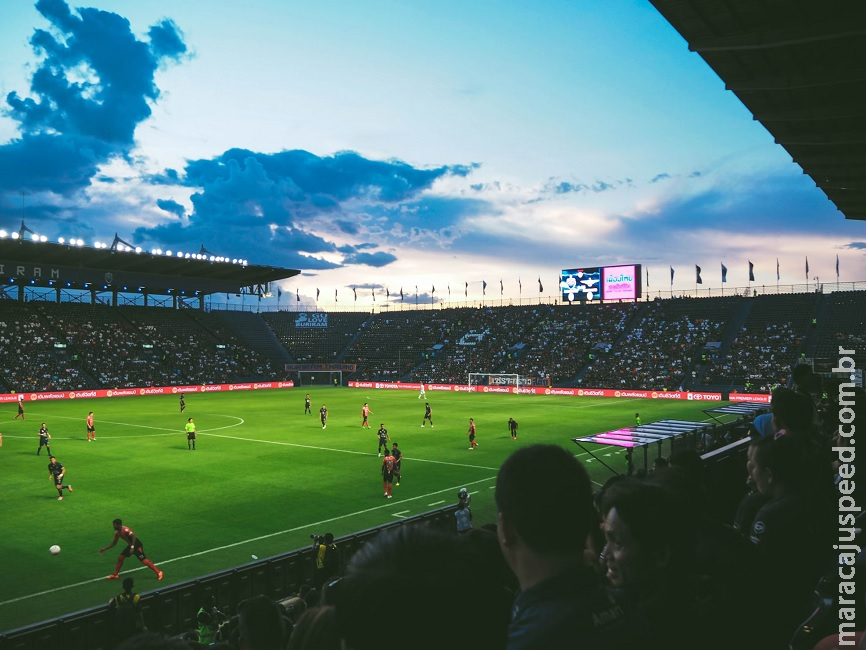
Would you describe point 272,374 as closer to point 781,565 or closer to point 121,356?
point 121,356

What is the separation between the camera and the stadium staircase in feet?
323

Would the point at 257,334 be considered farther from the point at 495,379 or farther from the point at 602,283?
the point at 602,283

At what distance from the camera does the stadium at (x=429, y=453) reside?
302 centimetres

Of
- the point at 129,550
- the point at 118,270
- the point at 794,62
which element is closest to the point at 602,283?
the point at 118,270

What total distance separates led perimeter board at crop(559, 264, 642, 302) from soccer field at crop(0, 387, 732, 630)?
3068cm

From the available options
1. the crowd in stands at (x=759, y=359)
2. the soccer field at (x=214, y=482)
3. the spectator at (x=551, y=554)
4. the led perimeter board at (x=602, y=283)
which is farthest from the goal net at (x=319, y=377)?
the spectator at (x=551, y=554)

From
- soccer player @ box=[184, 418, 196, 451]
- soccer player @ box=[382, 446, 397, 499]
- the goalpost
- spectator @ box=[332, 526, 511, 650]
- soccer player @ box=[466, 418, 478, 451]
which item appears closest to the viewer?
spectator @ box=[332, 526, 511, 650]

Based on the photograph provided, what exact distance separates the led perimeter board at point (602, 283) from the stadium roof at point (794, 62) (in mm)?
65864

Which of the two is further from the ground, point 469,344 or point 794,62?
point 794,62

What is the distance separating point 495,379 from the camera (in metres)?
82.0

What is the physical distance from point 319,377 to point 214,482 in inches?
2830

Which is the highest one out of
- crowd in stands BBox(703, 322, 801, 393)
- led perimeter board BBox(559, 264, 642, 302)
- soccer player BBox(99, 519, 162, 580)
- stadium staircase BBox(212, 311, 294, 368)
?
led perimeter board BBox(559, 264, 642, 302)

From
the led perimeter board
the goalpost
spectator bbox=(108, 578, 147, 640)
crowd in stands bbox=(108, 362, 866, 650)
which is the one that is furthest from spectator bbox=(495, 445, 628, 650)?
the led perimeter board

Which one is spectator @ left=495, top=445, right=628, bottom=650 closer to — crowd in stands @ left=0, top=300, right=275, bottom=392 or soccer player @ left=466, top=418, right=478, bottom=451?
soccer player @ left=466, top=418, right=478, bottom=451
